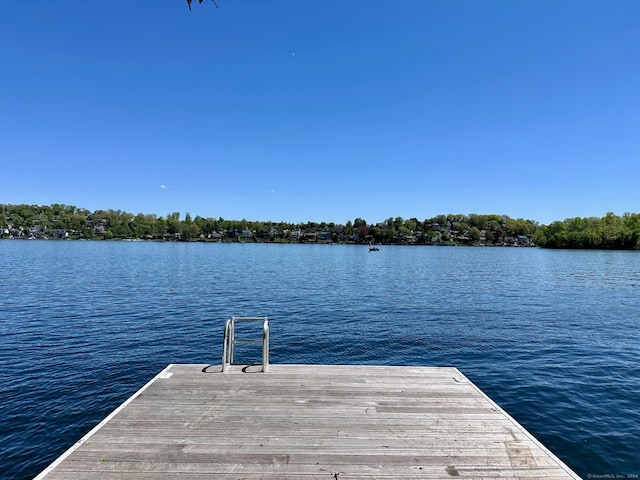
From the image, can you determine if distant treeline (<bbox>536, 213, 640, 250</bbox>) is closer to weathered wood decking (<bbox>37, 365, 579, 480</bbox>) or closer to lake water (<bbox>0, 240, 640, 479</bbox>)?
lake water (<bbox>0, 240, 640, 479</bbox>)

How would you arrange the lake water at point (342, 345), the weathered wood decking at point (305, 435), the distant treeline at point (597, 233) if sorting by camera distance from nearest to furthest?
the weathered wood decking at point (305, 435)
the lake water at point (342, 345)
the distant treeline at point (597, 233)

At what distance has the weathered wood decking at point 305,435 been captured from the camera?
4.64 meters

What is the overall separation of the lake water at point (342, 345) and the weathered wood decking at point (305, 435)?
9.75ft

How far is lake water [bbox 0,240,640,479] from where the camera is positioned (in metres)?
8.59

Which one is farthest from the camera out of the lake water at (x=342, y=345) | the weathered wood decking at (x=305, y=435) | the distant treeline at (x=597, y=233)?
the distant treeline at (x=597, y=233)

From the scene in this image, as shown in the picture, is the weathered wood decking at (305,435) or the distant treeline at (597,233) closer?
the weathered wood decking at (305,435)

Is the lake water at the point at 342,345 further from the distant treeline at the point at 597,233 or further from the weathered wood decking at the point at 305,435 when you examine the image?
the distant treeline at the point at 597,233

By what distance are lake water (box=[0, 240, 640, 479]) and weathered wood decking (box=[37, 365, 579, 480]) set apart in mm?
2973

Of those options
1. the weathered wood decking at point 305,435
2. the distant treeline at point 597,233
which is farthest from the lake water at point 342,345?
the distant treeline at point 597,233

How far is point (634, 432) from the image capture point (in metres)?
8.52

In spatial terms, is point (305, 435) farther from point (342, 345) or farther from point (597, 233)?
point (597, 233)

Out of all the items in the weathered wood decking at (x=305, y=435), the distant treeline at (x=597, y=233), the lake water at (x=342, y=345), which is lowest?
the lake water at (x=342, y=345)

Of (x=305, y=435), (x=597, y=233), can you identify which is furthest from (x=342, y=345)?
(x=597, y=233)

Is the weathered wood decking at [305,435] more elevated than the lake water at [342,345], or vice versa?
the weathered wood decking at [305,435]
